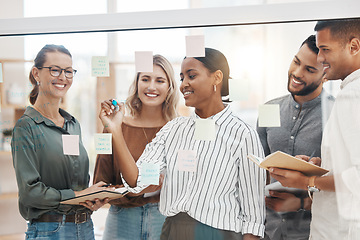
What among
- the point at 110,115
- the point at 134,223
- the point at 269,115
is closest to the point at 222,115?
the point at 269,115

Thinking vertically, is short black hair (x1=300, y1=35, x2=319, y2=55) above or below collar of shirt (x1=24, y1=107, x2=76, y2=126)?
above

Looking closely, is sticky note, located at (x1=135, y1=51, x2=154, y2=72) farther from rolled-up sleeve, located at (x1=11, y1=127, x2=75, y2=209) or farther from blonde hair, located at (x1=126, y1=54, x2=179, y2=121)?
rolled-up sleeve, located at (x1=11, y1=127, x2=75, y2=209)

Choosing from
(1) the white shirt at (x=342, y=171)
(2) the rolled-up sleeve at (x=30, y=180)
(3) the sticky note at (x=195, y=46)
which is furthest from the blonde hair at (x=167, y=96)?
(1) the white shirt at (x=342, y=171)

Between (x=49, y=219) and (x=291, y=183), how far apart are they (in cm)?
118

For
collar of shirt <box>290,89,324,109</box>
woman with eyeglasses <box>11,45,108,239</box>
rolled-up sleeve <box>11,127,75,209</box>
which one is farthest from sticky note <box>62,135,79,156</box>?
collar of shirt <box>290,89,324,109</box>

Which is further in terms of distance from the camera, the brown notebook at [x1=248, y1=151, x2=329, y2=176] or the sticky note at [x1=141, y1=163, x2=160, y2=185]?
the sticky note at [x1=141, y1=163, x2=160, y2=185]

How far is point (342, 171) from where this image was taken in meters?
1.51

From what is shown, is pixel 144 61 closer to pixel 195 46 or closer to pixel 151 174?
pixel 195 46

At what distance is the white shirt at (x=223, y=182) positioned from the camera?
1663 mm

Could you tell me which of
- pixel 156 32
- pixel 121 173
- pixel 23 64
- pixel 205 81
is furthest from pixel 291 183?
pixel 23 64

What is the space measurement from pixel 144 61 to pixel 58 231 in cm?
94

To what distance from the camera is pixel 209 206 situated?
5.47 ft

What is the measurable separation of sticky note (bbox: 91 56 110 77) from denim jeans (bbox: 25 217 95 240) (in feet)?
2.49

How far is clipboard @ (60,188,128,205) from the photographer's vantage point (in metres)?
1.77
